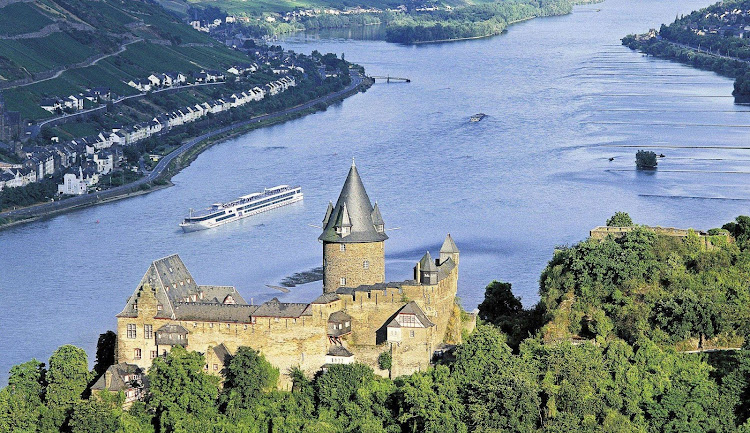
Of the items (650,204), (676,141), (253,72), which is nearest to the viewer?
(650,204)

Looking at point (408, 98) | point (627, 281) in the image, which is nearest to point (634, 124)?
point (408, 98)

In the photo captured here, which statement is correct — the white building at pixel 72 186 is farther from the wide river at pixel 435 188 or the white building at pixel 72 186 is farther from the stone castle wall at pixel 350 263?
the stone castle wall at pixel 350 263

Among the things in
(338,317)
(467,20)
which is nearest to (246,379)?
(338,317)

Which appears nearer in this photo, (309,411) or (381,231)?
(309,411)

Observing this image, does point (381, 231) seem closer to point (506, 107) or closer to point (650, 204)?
point (650, 204)

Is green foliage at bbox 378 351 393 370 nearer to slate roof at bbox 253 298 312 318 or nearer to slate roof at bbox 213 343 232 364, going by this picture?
slate roof at bbox 253 298 312 318
